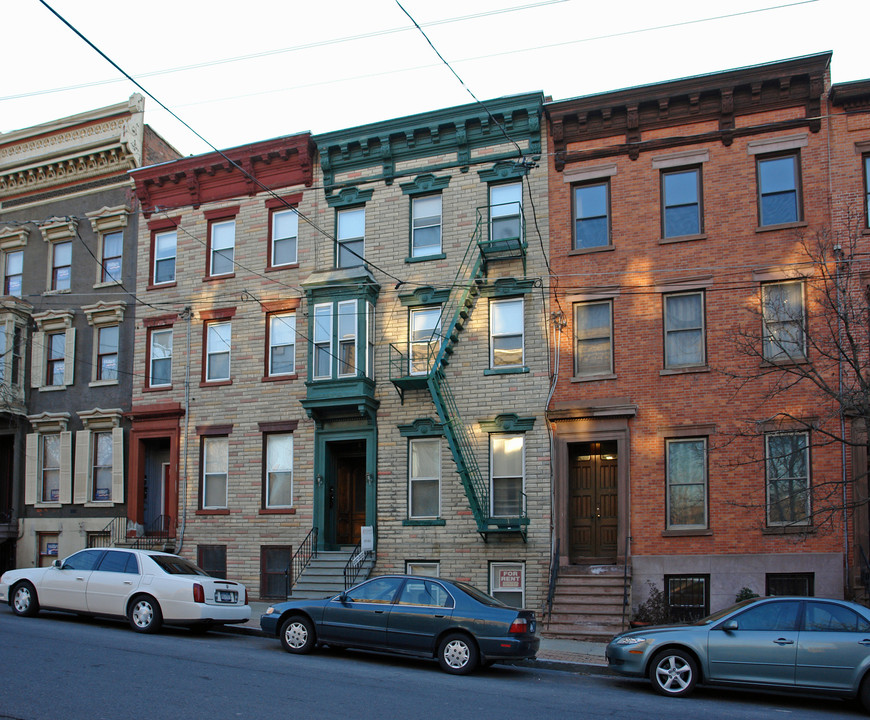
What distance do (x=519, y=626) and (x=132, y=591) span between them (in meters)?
6.81

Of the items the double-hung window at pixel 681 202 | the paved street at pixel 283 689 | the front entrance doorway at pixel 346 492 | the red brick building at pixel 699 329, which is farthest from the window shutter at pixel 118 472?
the double-hung window at pixel 681 202

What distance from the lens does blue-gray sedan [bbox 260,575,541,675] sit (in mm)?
12750

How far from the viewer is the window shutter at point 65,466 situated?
83.5ft

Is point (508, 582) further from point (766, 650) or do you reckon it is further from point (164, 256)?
point (164, 256)

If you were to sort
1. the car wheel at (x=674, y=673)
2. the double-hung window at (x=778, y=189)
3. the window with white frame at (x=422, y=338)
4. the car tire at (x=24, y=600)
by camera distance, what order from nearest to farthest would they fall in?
the car wheel at (x=674, y=673), the car tire at (x=24, y=600), the double-hung window at (x=778, y=189), the window with white frame at (x=422, y=338)

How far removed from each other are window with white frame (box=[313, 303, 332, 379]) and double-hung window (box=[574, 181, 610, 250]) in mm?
6372

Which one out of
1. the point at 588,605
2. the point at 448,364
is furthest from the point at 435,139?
the point at 588,605

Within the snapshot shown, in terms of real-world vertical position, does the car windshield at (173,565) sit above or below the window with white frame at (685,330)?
below

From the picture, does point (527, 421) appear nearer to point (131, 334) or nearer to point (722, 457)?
point (722, 457)

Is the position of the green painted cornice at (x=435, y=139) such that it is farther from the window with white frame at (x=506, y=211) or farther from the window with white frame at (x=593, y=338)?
the window with white frame at (x=593, y=338)

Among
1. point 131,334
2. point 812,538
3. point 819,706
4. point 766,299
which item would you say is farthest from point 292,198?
point 819,706

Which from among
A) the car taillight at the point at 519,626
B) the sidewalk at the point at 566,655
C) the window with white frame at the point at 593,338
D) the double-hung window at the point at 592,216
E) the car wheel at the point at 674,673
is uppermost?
the double-hung window at the point at 592,216

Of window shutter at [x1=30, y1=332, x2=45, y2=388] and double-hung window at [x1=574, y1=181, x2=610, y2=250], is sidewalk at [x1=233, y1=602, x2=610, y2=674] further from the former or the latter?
window shutter at [x1=30, y1=332, x2=45, y2=388]

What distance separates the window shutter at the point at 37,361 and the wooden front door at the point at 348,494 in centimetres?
1002
